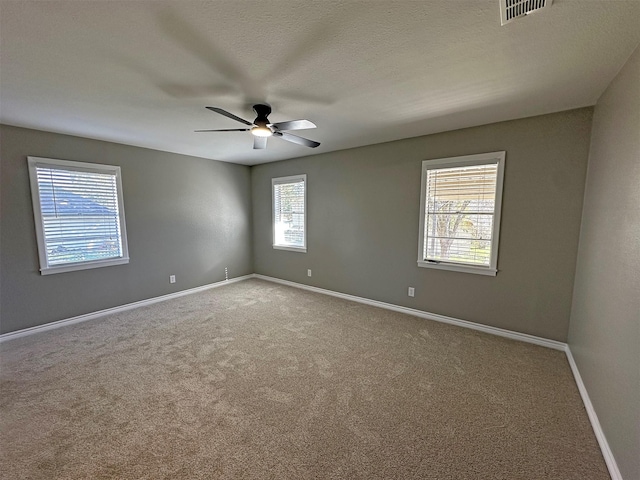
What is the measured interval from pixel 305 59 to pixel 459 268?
9.41ft

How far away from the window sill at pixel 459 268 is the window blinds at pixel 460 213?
6 centimetres

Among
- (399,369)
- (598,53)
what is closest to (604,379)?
(399,369)

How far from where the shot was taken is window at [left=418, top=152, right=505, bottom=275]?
3.01 meters

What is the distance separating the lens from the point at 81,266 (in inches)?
136

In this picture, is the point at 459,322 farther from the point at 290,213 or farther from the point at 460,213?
the point at 290,213

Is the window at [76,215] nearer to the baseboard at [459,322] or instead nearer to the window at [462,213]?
the baseboard at [459,322]

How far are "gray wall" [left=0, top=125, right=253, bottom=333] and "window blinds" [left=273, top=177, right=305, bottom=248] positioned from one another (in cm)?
76

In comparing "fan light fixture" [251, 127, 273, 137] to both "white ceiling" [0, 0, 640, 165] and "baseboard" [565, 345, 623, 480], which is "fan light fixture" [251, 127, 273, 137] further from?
"baseboard" [565, 345, 623, 480]

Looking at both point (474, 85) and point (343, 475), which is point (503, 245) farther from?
point (343, 475)

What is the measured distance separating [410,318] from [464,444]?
1947 mm

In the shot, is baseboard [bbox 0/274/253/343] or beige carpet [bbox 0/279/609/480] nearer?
beige carpet [bbox 0/279/609/480]

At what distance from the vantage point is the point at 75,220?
3393 millimetres

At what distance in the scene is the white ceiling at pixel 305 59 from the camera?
1336 mm

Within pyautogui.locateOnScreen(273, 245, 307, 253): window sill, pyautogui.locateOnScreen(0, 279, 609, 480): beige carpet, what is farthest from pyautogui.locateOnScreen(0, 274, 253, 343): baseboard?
pyautogui.locateOnScreen(273, 245, 307, 253): window sill
